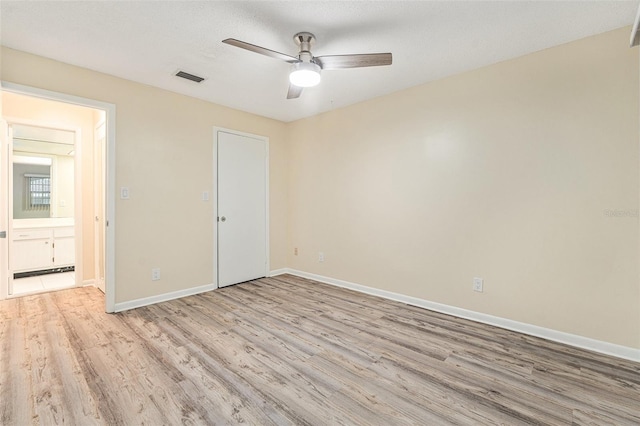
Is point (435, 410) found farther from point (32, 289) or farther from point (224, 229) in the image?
point (32, 289)

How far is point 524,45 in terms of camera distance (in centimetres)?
246

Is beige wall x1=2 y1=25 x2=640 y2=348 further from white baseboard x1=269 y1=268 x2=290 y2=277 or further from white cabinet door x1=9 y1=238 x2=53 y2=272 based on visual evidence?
white cabinet door x1=9 y1=238 x2=53 y2=272

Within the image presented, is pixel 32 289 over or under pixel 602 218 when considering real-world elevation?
under

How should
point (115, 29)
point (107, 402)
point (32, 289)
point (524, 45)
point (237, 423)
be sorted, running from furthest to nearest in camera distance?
point (32, 289)
point (524, 45)
point (115, 29)
point (107, 402)
point (237, 423)

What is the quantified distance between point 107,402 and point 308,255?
3.09m

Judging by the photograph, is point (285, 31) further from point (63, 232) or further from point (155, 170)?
point (63, 232)

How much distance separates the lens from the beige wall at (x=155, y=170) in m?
2.92

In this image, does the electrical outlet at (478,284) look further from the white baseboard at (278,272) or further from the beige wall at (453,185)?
the white baseboard at (278,272)

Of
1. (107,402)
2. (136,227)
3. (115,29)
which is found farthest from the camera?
(136,227)

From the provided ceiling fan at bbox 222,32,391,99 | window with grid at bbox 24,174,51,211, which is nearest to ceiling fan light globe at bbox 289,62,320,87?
ceiling fan at bbox 222,32,391,99

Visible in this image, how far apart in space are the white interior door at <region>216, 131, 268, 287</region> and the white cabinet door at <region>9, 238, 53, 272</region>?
3005mm

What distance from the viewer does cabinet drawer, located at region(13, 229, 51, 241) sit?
14.4ft

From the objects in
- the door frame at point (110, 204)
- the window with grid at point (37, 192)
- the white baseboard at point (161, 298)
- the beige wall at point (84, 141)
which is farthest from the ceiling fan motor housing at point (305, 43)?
the window with grid at point (37, 192)

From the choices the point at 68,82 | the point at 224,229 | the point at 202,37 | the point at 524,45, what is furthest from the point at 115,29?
the point at 524,45
